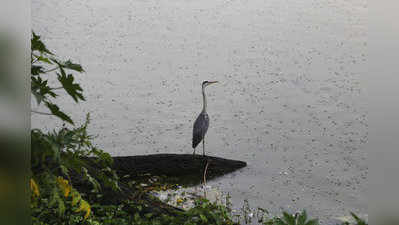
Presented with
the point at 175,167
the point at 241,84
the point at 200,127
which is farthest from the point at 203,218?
the point at 241,84

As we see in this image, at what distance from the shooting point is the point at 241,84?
490 cm

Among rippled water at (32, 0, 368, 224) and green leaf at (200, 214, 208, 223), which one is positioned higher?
rippled water at (32, 0, 368, 224)

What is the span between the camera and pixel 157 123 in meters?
4.20

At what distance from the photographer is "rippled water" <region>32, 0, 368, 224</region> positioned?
3469 millimetres

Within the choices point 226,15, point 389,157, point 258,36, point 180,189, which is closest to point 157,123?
point 180,189

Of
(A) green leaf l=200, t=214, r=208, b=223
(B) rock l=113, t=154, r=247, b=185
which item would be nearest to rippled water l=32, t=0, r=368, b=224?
(B) rock l=113, t=154, r=247, b=185

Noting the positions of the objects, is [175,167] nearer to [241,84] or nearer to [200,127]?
[200,127]

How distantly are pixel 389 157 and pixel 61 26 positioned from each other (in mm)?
5755

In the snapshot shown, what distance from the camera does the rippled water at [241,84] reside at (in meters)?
3.47

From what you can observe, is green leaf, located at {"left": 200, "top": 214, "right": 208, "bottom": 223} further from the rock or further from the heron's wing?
the heron's wing

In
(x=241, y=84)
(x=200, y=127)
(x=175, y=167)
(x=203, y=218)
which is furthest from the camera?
(x=241, y=84)

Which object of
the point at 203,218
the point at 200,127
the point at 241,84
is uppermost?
the point at 241,84

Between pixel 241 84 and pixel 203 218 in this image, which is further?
pixel 241 84

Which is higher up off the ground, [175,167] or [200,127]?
[200,127]
